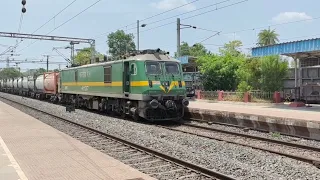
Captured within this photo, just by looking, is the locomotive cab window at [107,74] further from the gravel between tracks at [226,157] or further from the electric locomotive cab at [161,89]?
the gravel between tracks at [226,157]

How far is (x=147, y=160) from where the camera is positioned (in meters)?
9.70

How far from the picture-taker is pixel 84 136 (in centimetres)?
1416

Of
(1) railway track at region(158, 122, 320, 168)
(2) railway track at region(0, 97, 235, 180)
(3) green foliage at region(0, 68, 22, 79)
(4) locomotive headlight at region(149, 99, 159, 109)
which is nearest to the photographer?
(2) railway track at region(0, 97, 235, 180)

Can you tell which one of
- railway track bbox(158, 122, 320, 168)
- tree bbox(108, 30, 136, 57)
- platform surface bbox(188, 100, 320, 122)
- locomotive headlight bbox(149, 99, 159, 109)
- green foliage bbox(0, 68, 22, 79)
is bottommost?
railway track bbox(158, 122, 320, 168)

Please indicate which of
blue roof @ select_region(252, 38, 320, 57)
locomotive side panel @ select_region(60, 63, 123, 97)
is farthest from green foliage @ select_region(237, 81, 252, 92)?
locomotive side panel @ select_region(60, 63, 123, 97)

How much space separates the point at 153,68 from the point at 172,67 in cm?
115

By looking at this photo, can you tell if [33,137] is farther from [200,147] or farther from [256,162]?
[256,162]

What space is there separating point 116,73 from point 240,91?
45.5 feet

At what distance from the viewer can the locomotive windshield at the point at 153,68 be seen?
17.6 meters

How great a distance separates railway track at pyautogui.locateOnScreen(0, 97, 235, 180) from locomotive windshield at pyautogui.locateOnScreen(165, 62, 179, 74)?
5.19 metres

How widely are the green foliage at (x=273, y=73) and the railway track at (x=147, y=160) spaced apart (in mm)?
16503

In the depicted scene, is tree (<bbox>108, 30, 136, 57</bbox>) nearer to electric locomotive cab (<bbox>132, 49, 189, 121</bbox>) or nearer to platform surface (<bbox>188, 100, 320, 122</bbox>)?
platform surface (<bbox>188, 100, 320, 122</bbox>)

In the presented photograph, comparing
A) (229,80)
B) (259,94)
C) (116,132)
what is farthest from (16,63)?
(116,132)

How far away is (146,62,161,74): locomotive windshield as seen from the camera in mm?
17555
